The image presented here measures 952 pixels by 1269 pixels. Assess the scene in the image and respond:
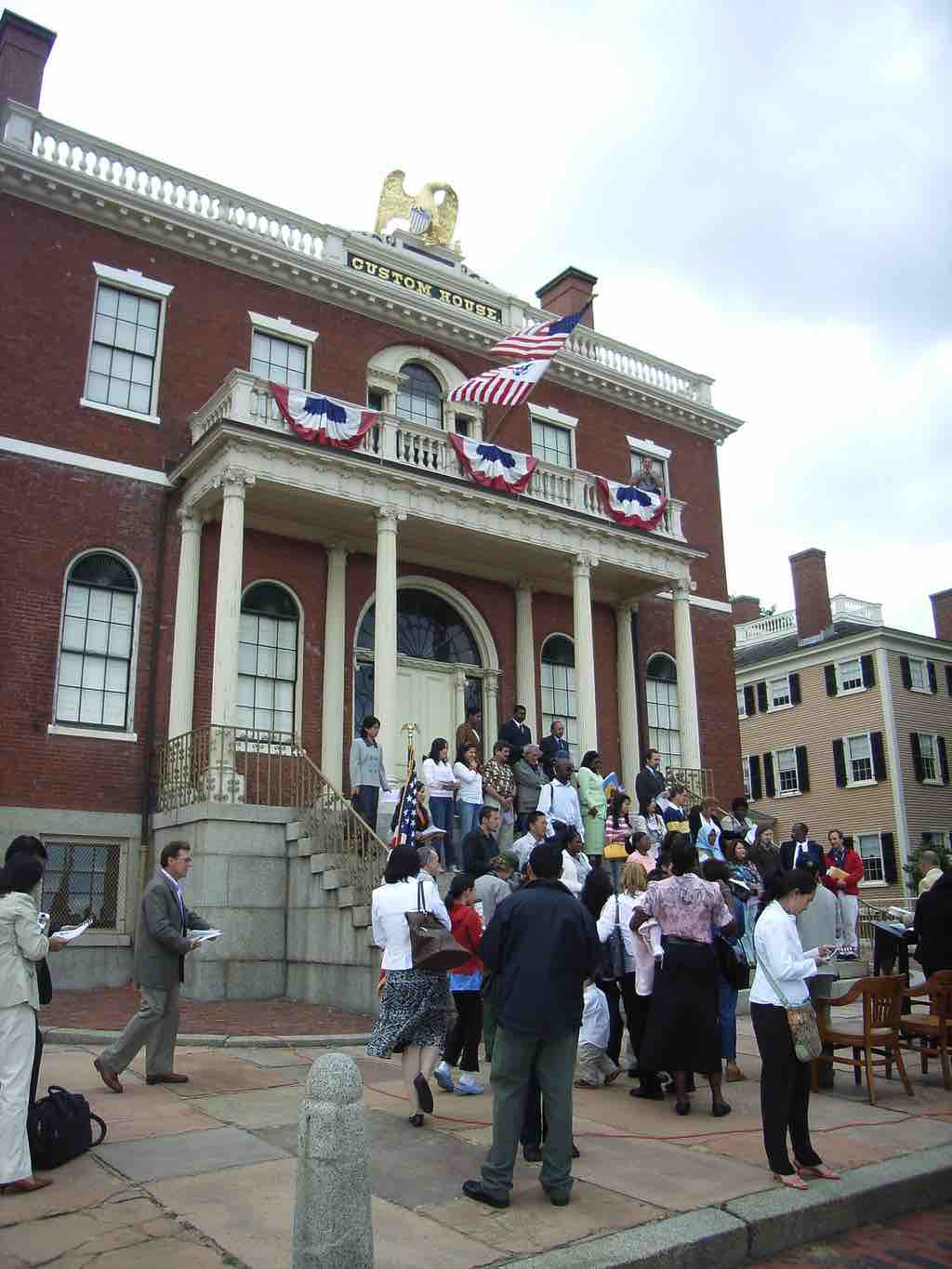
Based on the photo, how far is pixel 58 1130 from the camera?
5.90m

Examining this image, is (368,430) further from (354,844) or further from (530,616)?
(354,844)

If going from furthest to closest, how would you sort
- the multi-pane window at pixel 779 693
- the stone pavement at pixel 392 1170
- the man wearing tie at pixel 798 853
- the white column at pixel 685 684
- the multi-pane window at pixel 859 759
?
the multi-pane window at pixel 779 693 → the multi-pane window at pixel 859 759 → the white column at pixel 685 684 → the man wearing tie at pixel 798 853 → the stone pavement at pixel 392 1170

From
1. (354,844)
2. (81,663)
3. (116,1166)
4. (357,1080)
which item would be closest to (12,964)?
(116,1166)

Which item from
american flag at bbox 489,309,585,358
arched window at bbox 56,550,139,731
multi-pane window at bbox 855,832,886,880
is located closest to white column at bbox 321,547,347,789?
arched window at bbox 56,550,139,731

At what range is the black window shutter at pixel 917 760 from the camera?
34406 millimetres

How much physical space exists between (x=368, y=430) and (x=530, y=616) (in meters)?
5.66

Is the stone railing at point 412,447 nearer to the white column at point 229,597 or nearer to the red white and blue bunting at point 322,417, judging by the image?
the red white and blue bunting at point 322,417

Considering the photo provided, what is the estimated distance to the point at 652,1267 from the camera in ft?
16.1

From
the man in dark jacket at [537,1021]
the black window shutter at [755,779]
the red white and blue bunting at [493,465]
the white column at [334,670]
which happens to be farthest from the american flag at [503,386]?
the black window shutter at [755,779]

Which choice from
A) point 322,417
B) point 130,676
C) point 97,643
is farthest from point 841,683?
point 97,643

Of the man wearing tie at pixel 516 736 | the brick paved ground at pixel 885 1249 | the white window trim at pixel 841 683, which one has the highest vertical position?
the white window trim at pixel 841 683

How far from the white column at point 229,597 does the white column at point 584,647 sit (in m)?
6.37

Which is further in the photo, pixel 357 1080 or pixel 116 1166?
pixel 116 1166

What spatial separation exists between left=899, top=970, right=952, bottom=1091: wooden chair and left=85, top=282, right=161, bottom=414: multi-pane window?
1413cm
